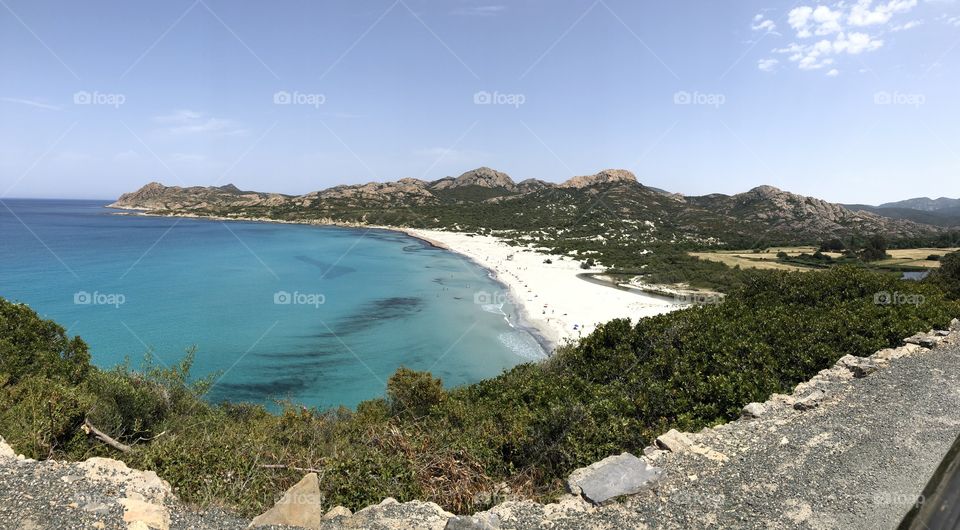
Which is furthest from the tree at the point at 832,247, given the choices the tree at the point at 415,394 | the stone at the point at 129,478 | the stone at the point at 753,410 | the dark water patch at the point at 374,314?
the stone at the point at 129,478

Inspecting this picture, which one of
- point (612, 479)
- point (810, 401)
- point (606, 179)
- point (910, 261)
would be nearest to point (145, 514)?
point (612, 479)

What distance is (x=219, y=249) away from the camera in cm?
8519

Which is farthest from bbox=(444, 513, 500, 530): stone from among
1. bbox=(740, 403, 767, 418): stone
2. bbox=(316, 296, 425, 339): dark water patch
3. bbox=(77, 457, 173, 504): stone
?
bbox=(316, 296, 425, 339): dark water patch

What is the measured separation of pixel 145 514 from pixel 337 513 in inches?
95.1

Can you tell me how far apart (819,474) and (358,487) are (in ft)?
23.2

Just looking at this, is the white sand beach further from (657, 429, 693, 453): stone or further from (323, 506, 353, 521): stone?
(323, 506, 353, 521): stone

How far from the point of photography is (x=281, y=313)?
41.2m

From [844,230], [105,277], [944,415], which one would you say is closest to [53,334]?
[944,415]

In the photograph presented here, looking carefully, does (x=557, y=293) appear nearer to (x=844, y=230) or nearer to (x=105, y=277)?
(x=105, y=277)

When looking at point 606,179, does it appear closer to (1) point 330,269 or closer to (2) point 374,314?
(1) point 330,269

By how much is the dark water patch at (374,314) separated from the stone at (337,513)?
1157 inches

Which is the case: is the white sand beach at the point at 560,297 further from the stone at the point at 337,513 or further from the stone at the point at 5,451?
the stone at the point at 5,451

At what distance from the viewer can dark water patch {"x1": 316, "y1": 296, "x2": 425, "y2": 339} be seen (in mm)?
35781

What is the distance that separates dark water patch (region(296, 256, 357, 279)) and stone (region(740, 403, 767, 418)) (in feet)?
182
